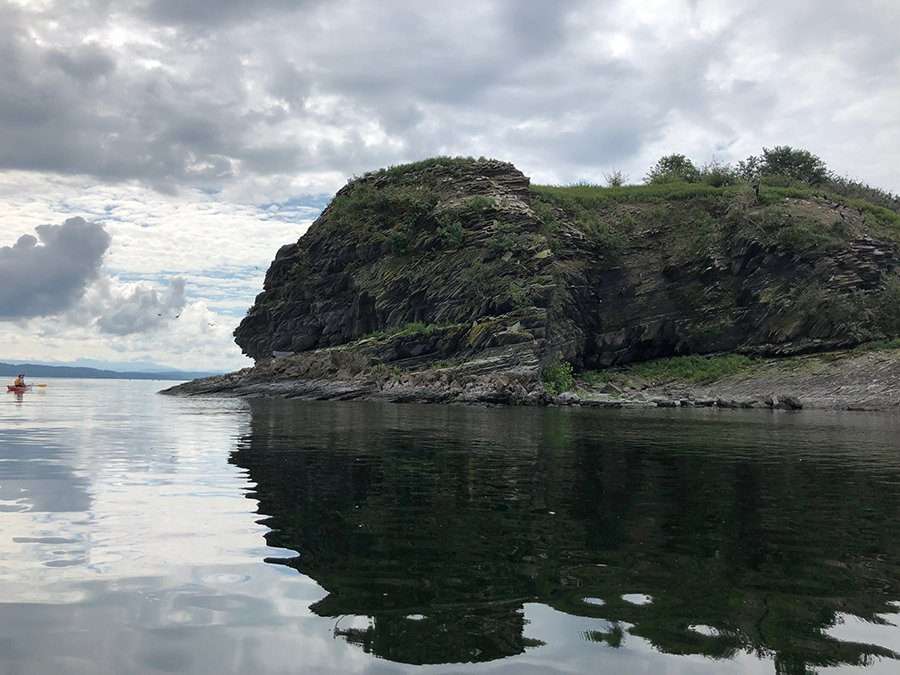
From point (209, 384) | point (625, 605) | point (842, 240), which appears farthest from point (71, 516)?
point (842, 240)

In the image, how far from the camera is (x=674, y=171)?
378 ft

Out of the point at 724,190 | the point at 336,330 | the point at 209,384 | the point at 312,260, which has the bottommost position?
the point at 209,384

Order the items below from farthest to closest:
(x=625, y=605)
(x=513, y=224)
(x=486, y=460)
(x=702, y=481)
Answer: (x=513, y=224) < (x=486, y=460) < (x=702, y=481) < (x=625, y=605)

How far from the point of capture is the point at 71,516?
484 inches

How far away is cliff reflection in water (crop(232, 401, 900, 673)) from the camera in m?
7.05

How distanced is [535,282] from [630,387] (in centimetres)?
1535

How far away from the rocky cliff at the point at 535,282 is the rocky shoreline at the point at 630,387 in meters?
0.37

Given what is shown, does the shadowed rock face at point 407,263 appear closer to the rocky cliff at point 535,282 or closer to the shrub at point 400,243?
the shrub at point 400,243

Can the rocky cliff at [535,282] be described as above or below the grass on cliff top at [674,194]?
below

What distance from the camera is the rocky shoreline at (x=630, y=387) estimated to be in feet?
188

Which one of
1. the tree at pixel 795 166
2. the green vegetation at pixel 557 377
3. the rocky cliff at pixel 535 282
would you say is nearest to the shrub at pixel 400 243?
the rocky cliff at pixel 535 282

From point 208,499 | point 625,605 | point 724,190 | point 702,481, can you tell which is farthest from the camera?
point 724,190

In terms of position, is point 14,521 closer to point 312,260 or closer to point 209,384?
point 209,384

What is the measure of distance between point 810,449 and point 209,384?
65.2m
